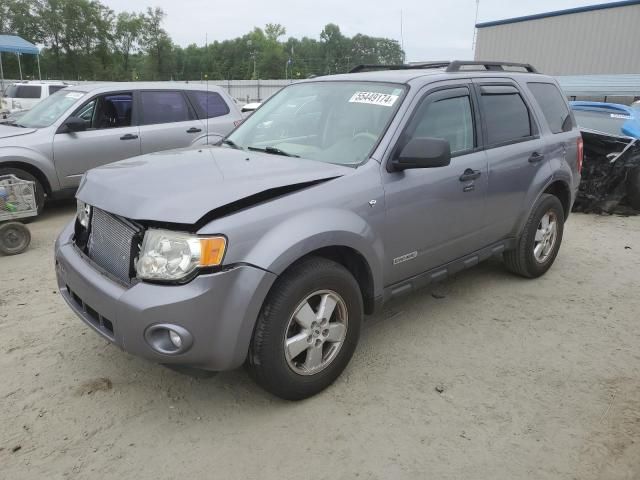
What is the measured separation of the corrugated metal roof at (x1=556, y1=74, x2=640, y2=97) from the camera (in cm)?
1912

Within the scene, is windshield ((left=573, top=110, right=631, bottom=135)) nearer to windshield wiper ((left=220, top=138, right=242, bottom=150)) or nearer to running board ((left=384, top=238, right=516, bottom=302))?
running board ((left=384, top=238, right=516, bottom=302))

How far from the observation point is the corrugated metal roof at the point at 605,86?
1912 cm

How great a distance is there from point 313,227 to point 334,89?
1.52 meters

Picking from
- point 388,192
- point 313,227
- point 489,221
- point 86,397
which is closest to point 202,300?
point 313,227

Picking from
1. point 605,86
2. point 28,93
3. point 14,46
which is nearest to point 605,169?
point 605,86

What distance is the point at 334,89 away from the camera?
386 cm

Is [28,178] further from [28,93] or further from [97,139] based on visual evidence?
[28,93]

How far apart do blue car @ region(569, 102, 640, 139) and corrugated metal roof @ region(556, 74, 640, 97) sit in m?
10.8

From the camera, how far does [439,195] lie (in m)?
3.54

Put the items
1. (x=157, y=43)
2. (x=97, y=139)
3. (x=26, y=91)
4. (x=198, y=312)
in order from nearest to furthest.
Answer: (x=198, y=312)
(x=97, y=139)
(x=26, y=91)
(x=157, y=43)

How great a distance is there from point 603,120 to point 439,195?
6888 millimetres

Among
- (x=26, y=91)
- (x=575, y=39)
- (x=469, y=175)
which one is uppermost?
(x=575, y=39)

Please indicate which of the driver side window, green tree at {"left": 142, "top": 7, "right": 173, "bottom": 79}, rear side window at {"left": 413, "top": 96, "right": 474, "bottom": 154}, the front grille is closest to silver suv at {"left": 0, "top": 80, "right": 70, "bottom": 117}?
the driver side window

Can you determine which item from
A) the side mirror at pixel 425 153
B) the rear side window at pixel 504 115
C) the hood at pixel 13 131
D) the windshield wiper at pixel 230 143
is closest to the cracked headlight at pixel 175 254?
the side mirror at pixel 425 153
